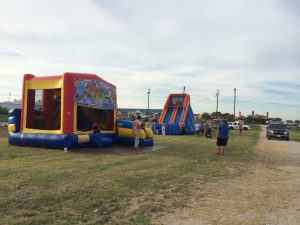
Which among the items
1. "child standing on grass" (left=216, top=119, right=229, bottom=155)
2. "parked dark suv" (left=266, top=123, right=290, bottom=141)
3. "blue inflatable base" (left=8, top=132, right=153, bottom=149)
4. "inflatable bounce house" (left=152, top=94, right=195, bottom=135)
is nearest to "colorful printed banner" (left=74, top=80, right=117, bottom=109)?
"blue inflatable base" (left=8, top=132, right=153, bottom=149)

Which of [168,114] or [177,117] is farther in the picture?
[168,114]

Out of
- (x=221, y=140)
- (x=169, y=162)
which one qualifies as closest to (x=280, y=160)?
(x=221, y=140)

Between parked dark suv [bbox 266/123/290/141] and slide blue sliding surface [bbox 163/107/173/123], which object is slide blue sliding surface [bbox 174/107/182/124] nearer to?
slide blue sliding surface [bbox 163/107/173/123]

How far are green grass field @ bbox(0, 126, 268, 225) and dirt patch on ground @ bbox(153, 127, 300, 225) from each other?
0.35 metres

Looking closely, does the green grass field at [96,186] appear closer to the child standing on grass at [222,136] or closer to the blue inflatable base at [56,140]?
the blue inflatable base at [56,140]

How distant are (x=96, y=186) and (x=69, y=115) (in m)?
7.70

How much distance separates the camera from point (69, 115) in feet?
49.0

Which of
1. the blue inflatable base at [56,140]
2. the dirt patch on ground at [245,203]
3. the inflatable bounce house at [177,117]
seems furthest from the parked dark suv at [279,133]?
the dirt patch on ground at [245,203]

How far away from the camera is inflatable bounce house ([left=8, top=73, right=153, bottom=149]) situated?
1505 cm

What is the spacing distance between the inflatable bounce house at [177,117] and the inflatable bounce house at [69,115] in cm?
1316

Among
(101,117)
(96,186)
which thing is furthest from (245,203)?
(101,117)

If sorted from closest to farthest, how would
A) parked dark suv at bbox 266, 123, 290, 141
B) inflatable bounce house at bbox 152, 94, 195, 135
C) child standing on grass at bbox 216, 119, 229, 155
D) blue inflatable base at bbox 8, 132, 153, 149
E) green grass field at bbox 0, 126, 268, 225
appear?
1. green grass field at bbox 0, 126, 268, 225
2. blue inflatable base at bbox 8, 132, 153, 149
3. child standing on grass at bbox 216, 119, 229, 155
4. parked dark suv at bbox 266, 123, 290, 141
5. inflatable bounce house at bbox 152, 94, 195, 135

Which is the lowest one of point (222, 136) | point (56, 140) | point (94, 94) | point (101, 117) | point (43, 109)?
point (56, 140)

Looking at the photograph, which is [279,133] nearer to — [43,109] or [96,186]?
[43,109]
